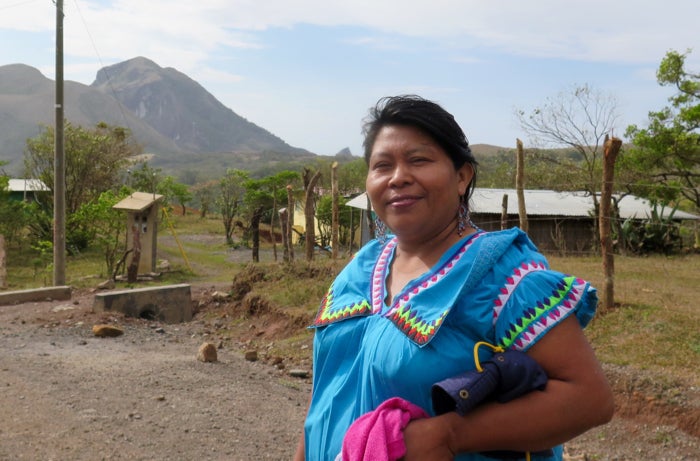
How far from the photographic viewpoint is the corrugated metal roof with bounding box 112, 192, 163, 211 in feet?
50.8

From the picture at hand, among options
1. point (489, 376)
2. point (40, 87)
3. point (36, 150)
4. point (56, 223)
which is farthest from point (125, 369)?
point (40, 87)

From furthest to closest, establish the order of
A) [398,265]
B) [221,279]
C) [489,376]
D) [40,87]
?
[40,87], [221,279], [398,265], [489,376]

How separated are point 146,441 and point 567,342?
4025 mm

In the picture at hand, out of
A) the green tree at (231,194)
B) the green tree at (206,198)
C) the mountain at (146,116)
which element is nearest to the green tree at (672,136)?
the green tree at (231,194)

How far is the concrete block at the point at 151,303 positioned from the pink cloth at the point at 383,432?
9670 mm

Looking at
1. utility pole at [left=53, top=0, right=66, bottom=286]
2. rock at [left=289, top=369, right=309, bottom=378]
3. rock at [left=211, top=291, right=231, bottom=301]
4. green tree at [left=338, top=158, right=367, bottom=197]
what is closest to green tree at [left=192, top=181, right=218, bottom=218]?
green tree at [left=338, top=158, right=367, bottom=197]

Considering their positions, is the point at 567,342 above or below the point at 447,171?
below

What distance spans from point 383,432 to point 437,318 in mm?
270

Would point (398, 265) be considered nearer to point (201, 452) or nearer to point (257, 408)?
point (201, 452)

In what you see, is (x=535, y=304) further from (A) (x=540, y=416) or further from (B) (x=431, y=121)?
(B) (x=431, y=121)

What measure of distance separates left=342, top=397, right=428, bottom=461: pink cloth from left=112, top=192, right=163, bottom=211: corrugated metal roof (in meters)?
14.7

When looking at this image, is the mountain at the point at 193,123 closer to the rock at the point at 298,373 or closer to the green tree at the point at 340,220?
the green tree at the point at 340,220

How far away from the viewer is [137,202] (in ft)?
51.8

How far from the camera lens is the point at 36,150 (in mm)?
22094
